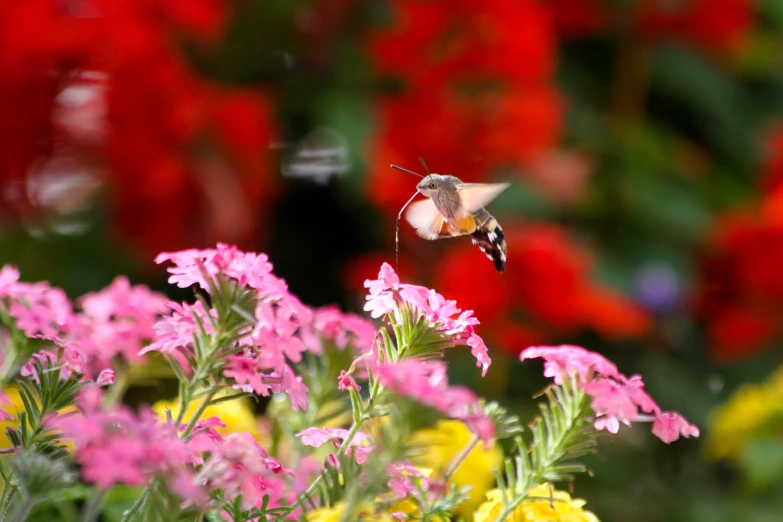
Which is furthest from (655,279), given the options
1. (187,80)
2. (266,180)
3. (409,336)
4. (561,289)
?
(409,336)

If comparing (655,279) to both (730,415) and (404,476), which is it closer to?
(730,415)

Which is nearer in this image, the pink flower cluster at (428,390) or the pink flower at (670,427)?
the pink flower cluster at (428,390)

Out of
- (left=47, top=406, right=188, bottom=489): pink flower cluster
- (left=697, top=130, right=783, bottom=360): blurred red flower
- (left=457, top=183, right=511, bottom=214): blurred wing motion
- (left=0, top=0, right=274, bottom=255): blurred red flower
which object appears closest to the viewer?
(left=47, top=406, right=188, bottom=489): pink flower cluster

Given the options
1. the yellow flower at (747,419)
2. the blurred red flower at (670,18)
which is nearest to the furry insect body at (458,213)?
the yellow flower at (747,419)

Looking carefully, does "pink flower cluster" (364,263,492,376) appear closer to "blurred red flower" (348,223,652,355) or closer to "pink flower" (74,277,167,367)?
"pink flower" (74,277,167,367)

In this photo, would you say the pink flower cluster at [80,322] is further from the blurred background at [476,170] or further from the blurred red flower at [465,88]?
the blurred red flower at [465,88]

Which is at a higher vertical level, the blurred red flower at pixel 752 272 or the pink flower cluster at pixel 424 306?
the pink flower cluster at pixel 424 306

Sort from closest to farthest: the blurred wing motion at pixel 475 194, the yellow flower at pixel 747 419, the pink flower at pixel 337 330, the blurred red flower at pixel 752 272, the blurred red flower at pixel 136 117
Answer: the pink flower at pixel 337 330
the blurred wing motion at pixel 475 194
the yellow flower at pixel 747 419
the blurred red flower at pixel 136 117
the blurred red flower at pixel 752 272

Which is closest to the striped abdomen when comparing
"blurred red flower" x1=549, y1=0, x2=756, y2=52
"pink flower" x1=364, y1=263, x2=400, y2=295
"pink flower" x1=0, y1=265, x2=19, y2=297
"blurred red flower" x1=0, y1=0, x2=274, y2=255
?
"pink flower" x1=364, y1=263, x2=400, y2=295
